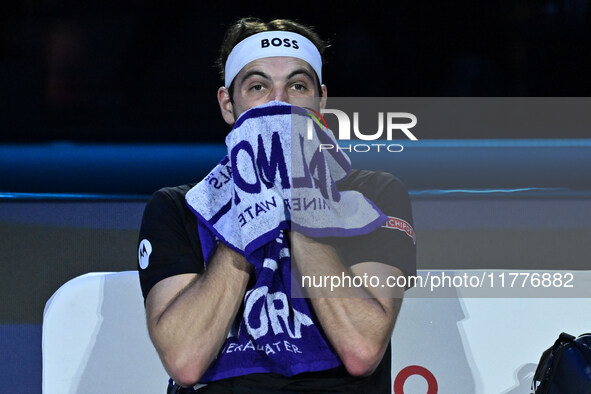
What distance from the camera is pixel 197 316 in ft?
3.29

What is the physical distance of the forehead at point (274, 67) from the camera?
1.23 meters

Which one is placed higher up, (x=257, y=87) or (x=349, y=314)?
(x=257, y=87)

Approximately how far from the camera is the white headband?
1249mm

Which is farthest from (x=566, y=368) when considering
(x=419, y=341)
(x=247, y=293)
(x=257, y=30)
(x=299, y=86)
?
(x=257, y=30)

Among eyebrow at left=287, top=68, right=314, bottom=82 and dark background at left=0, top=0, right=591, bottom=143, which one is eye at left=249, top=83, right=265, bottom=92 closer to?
eyebrow at left=287, top=68, right=314, bottom=82

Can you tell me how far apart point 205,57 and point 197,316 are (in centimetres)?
85

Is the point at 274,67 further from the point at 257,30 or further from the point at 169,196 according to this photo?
the point at 169,196

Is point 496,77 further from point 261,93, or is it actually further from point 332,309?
point 332,309

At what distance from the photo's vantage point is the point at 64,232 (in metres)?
1.64

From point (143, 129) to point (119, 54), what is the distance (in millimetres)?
195

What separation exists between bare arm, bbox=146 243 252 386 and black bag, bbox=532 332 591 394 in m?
0.52

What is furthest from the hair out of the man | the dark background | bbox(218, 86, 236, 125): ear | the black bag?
the black bag

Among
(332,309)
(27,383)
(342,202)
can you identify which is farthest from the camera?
Answer: (27,383)

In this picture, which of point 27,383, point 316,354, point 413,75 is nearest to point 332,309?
point 316,354
